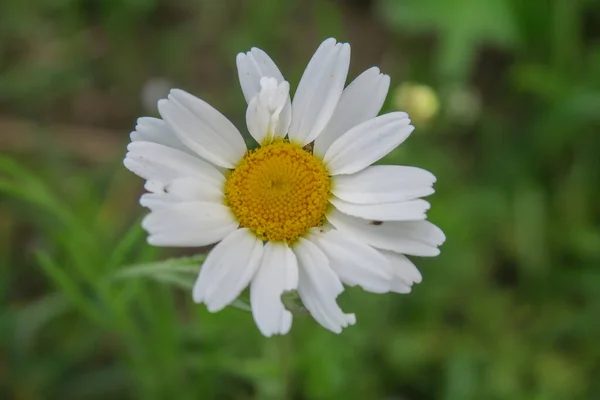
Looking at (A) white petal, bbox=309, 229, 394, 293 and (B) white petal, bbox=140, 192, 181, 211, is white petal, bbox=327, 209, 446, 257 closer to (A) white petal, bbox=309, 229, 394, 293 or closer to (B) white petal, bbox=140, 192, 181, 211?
(A) white petal, bbox=309, 229, 394, 293

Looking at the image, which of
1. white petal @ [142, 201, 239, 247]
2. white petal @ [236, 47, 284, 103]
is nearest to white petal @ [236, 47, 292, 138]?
white petal @ [236, 47, 284, 103]

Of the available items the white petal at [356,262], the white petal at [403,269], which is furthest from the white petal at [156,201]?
the white petal at [403,269]

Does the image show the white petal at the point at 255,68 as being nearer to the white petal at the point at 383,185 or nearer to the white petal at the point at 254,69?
the white petal at the point at 254,69

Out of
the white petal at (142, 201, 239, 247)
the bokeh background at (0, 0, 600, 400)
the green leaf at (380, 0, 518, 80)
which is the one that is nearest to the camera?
the white petal at (142, 201, 239, 247)

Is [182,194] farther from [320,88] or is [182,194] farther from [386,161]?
[386,161]

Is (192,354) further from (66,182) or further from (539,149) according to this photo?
(539,149)

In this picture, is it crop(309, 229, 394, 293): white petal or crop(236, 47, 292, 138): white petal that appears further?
crop(236, 47, 292, 138): white petal

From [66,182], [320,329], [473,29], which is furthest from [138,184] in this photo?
[473,29]
